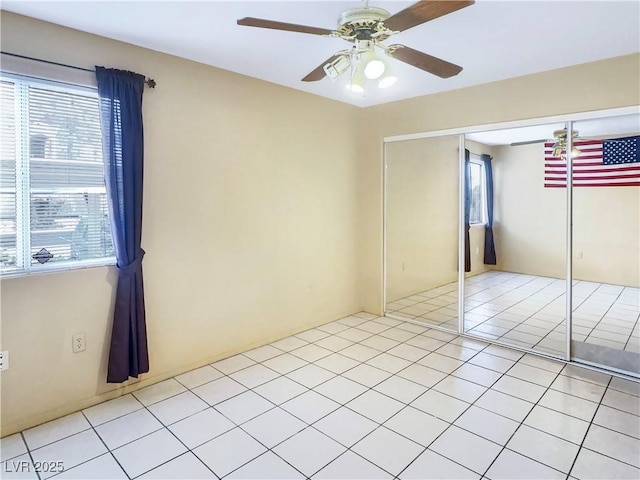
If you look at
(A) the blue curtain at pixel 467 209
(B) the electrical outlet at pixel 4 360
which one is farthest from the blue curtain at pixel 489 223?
(B) the electrical outlet at pixel 4 360

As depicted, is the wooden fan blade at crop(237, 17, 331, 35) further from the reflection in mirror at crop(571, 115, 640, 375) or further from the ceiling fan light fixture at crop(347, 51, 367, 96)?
the reflection in mirror at crop(571, 115, 640, 375)

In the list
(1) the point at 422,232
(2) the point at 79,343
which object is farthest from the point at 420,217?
(2) the point at 79,343

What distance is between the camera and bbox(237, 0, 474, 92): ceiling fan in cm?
165

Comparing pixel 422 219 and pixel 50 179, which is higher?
pixel 50 179

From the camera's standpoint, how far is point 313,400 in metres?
2.68

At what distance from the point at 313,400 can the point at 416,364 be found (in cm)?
102

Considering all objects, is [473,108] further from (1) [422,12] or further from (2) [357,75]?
(1) [422,12]

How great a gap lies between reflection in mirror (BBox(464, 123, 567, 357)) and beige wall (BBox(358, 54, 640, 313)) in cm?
19

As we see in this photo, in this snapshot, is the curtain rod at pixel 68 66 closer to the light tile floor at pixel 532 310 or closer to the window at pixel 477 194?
the window at pixel 477 194

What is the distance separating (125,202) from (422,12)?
6.79 ft

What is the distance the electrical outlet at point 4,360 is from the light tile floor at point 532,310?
→ 350 centimetres

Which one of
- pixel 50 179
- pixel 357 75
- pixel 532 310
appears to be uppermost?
pixel 357 75

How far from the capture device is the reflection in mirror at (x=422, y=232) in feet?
13.6

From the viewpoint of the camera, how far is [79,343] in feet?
8.32
